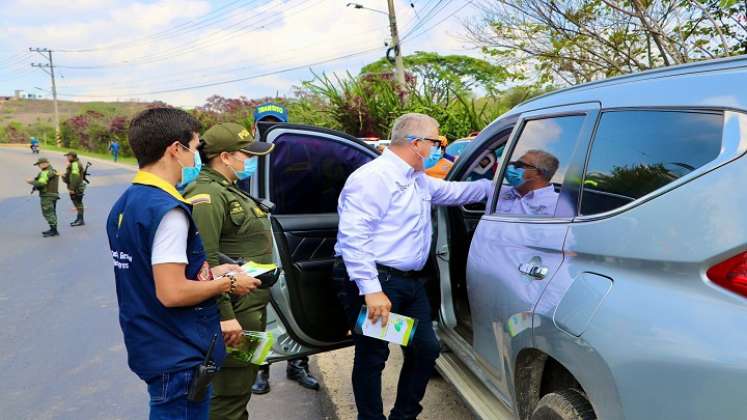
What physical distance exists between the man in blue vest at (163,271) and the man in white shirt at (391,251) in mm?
792

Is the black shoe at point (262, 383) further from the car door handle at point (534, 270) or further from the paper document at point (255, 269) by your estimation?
the car door handle at point (534, 270)

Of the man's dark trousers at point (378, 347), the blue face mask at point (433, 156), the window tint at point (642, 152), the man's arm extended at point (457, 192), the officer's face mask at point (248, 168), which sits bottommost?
the man's dark trousers at point (378, 347)

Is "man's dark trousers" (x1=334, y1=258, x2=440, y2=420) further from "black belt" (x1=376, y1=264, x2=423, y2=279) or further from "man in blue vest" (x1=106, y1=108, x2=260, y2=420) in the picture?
"man in blue vest" (x1=106, y1=108, x2=260, y2=420)

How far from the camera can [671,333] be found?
1.38 meters

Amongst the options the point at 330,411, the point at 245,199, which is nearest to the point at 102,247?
the point at 330,411

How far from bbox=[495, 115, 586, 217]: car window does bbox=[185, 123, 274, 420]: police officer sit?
117cm

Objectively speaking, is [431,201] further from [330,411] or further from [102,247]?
[102,247]

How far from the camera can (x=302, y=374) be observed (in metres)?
4.03

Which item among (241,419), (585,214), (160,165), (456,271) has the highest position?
(160,165)

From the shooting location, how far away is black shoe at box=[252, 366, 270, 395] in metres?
3.86

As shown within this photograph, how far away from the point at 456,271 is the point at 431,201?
1.71 feet

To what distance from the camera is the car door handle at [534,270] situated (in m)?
1.95

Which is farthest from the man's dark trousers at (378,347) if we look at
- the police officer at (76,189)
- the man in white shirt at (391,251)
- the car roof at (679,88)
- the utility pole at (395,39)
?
the utility pole at (395,39)

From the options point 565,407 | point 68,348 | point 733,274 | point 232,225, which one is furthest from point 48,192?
point 733,274
